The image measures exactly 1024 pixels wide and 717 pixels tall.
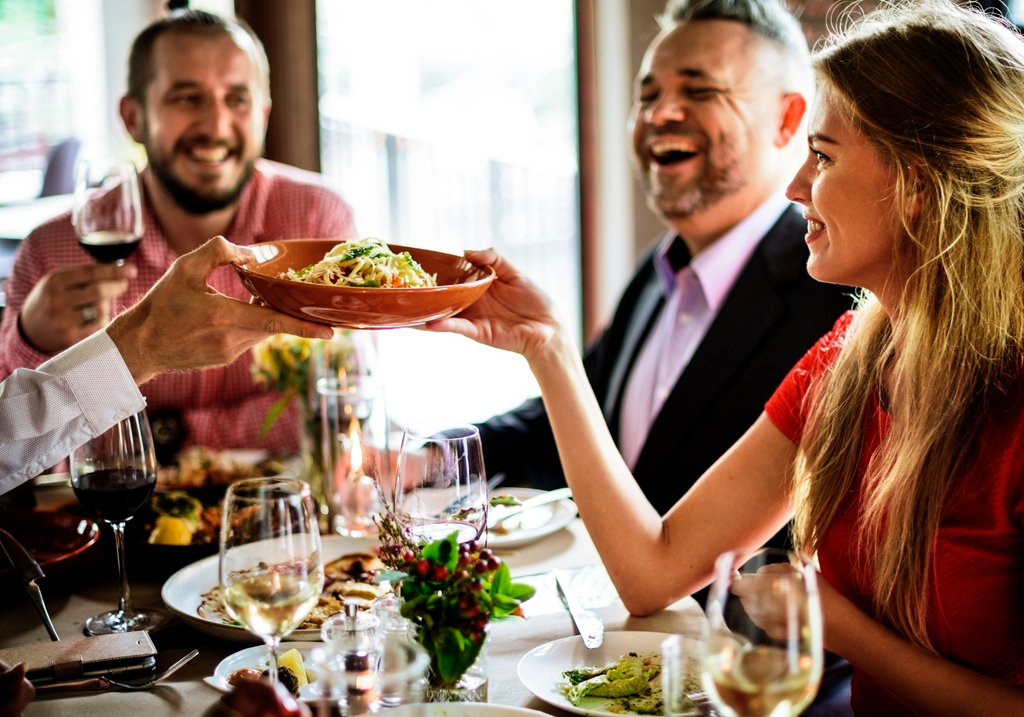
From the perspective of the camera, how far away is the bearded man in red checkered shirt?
275 cm

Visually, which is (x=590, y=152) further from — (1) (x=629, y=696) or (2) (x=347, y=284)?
(1) (x=629, y=696)

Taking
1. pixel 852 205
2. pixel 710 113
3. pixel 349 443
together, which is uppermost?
pixel 710 113

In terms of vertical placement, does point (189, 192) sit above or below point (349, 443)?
above

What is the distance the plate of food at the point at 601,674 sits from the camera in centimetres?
110

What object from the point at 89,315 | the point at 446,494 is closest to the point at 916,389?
the point at 446,494

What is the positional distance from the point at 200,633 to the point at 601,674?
1.79 ft

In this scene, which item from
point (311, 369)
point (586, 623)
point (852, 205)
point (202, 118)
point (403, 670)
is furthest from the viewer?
point (202, 118)

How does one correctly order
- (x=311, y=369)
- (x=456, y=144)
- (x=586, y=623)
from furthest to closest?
1. (x=456, y=144)
2. (x=311, y=369)
3. (x=586, y=623)

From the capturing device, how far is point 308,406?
1860 millimetres

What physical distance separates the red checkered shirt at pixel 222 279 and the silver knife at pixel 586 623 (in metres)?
1.19

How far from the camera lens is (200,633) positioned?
52.1 inches

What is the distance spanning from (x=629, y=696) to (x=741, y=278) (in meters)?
1.32

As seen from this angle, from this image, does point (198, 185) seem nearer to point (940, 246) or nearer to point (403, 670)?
point (940, 246)

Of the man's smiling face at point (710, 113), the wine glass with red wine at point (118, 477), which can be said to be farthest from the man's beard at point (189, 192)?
the wine glass with red wine at point (118, 477)
